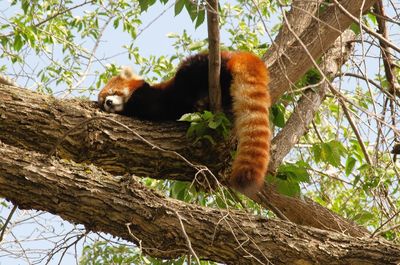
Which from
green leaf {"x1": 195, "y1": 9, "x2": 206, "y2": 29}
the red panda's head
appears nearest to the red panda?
the red panda's head

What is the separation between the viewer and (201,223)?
3.28 meters

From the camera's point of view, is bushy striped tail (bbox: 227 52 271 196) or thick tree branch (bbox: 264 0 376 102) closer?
bushy striped tail (bbox: 227 52 271 196)

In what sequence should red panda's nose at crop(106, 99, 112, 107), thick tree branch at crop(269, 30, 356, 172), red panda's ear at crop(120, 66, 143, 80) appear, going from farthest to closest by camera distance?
red panda's ear at crop(120, 66, 143, 80) < red panda's nose at crop(106, 99, 112, 107) < thick tree branch at crop(269, 30, 356, 172)

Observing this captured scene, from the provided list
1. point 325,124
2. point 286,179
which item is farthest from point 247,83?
point 325,124

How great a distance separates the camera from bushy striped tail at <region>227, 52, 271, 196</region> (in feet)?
11.2

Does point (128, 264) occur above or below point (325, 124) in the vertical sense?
below

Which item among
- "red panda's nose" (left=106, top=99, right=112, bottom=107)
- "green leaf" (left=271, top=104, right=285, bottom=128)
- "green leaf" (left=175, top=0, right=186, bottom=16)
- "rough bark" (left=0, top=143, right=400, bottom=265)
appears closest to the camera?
"rough bark" (left=0, top=143, right=400, bottom=265)

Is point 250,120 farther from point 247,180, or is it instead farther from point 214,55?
point 247,180

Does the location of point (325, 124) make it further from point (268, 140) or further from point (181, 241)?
point (181, 241)

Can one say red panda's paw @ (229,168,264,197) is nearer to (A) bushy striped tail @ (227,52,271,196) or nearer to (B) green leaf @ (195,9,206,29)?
(A) bushy striped tail @ (227,52,271,196)

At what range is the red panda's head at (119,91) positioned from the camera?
15.7ft

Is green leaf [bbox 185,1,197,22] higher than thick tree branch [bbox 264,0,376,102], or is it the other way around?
green leaf [bbox 185,1,197,22]

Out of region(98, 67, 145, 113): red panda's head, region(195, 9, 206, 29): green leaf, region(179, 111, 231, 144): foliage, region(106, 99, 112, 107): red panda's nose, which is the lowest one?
region(179, 111, 231, 144): foliage

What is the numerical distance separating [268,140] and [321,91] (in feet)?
3.77
